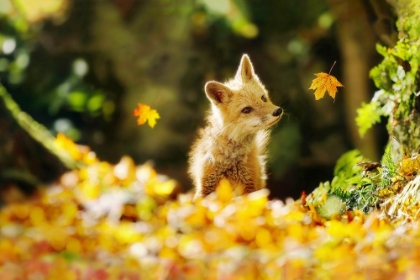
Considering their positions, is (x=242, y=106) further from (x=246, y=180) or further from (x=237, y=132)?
(x=246, y=180)

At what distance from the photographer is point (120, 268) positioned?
2461 mm

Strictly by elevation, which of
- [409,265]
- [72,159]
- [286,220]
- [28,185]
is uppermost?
[72,159]

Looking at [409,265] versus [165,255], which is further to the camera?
[165,255]

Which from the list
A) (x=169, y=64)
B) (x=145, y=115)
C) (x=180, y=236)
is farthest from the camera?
(x=169, y=64)

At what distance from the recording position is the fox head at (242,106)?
3.37m

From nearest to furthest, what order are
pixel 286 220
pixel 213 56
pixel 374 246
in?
pixel 374 246
pixel 286 220
pixel 213 56

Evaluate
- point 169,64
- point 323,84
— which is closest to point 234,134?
point 323,84

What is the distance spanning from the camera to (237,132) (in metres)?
3.43

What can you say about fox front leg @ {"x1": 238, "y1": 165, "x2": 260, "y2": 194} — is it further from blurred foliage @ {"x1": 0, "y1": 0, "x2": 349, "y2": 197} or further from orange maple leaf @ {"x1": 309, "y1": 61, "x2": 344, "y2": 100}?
blurred foliage @ {"x1": 0, "y1": 0, "x2": 349, "y2": 197}

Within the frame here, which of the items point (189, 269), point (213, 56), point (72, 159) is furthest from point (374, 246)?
point (213, 56)

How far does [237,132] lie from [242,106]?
172 millimetres

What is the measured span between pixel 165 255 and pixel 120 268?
0.27 meters

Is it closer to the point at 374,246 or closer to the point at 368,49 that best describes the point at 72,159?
the point at 374,246

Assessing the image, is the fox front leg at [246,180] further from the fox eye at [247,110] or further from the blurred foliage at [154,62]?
the blurred foliage at [154,62]
